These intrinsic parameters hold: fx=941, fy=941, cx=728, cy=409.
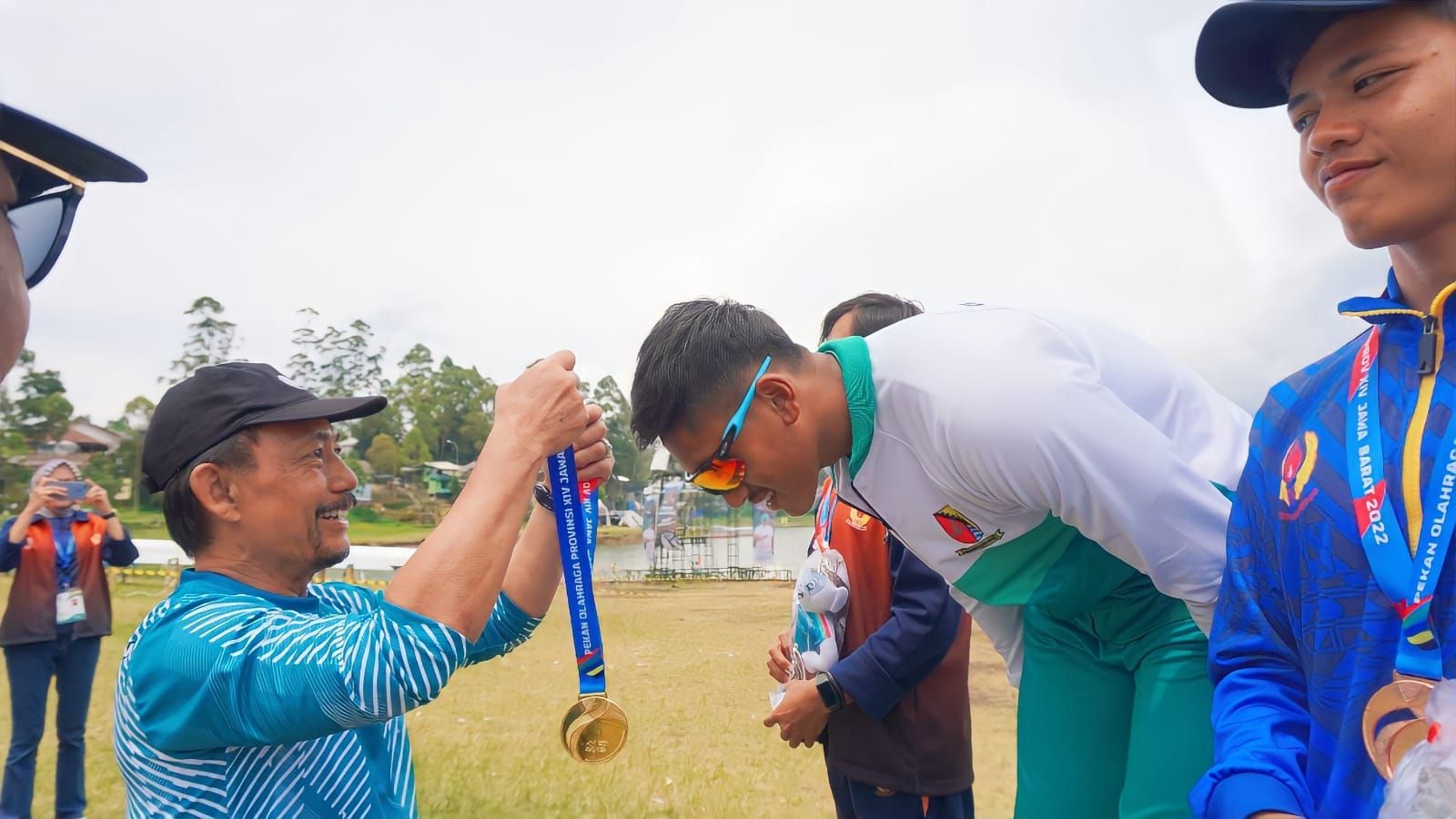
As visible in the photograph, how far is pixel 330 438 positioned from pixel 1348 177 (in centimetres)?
225

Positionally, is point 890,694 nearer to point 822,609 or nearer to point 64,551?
point 822,609

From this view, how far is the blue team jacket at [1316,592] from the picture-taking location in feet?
4.42

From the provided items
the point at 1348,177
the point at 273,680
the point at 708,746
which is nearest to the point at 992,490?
the point at 1348,177

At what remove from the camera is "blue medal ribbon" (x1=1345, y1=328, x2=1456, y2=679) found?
4.14ft

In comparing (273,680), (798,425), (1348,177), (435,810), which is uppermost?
(1348,177)

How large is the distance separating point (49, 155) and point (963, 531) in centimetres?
194

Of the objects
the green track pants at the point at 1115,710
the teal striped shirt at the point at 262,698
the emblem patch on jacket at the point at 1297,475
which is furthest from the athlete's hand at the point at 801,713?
the emblem patch on jacket at the point at 1297,475

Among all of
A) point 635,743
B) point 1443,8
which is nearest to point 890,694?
point 1443,8

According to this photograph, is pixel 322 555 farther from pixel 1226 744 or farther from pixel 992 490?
pixel 1226 744

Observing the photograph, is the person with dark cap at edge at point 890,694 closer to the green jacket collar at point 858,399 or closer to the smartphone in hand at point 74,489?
the green jacket collar at point 858,399

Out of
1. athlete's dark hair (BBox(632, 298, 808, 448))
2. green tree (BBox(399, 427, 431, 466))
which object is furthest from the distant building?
athlete's dark hair (BBox(632, 298, 808, 448))

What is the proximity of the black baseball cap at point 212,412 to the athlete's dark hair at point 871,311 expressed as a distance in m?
2.14

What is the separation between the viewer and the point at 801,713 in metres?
3.51

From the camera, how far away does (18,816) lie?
562 centimetres
